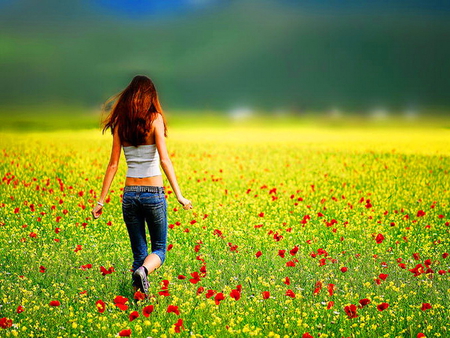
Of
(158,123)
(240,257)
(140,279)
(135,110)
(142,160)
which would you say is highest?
(135,110)

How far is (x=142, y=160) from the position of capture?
20.9 feet

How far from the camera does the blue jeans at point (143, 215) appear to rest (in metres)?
6.32

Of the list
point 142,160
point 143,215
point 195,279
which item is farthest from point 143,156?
point 195,279

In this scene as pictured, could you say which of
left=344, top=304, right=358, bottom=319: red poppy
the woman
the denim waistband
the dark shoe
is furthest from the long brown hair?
left=344, top=304, right=358, bottom=319: red poppy

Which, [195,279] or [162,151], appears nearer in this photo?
[162,151]

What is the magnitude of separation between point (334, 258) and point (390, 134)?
2729cm

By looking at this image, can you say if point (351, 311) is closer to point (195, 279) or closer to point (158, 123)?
point (195, 279)

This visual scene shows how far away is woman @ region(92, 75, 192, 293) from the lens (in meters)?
6.23

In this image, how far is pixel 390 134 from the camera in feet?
114

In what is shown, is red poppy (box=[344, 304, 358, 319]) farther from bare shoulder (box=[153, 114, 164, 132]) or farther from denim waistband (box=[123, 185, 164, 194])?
bare shoulder (box=[153, 114, 164, 132])

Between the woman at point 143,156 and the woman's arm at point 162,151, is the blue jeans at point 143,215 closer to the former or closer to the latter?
the woman at point 143,156

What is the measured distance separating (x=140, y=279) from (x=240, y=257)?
2790 mm

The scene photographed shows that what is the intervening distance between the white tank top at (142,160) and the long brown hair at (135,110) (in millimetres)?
84

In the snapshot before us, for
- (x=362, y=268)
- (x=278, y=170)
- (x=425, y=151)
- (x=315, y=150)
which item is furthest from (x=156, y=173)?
(x=425, y=151)
